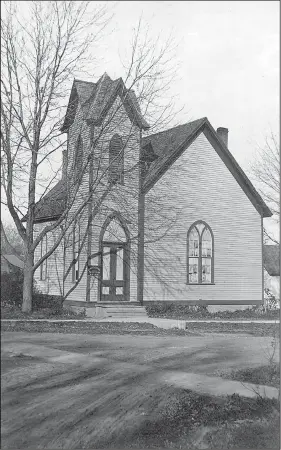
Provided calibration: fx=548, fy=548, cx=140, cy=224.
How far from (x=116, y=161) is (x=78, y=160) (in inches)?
13.3

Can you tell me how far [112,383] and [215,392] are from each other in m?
1.22

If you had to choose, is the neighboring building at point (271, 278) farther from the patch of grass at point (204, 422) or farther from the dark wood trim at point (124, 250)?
the dark wood trim at point (124, 250)

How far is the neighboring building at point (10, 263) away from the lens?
3327 mm

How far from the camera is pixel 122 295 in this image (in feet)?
14.8

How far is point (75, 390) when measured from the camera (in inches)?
143

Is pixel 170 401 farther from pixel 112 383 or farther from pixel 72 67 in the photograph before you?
pixel 72 67

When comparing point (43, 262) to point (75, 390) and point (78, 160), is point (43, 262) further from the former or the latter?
point (78, 160)

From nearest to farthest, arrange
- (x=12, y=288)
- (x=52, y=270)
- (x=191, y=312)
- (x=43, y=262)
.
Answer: (x=12, y=288), (x=43, y=262), (x=52, y=270), (x=191, y=312)

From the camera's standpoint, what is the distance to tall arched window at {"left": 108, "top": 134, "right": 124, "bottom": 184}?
4602mm

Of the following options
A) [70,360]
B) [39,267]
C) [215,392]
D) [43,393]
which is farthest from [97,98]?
[215,392]

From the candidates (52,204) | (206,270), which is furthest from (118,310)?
(206,270)

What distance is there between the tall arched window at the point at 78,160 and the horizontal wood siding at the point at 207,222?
26.5 inches

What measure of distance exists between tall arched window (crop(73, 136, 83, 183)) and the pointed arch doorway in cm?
58

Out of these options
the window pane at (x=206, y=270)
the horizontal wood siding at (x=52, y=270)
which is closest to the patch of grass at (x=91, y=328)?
the horizontal wood siding at (x=52, y=270)
